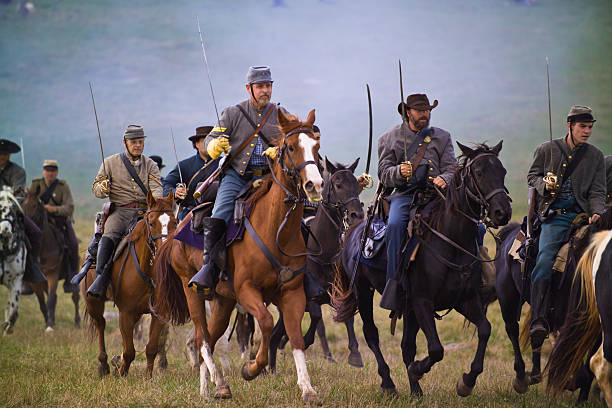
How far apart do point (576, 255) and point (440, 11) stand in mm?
59419

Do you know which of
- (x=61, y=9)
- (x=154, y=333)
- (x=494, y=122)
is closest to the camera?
(x=154, y=333)

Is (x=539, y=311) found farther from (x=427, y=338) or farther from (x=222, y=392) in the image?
(x=222, y=392)

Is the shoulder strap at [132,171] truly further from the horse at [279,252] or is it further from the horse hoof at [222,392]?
the horse hoof at [222,392]

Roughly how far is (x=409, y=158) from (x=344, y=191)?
139cm

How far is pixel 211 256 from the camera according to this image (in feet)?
26.0

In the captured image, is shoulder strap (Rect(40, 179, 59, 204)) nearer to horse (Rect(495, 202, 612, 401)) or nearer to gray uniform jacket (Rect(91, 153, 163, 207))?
gray uniform jacket (Rect(91, 153, 163, 207))

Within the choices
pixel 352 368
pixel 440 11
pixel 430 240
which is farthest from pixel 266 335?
pixel 440 11

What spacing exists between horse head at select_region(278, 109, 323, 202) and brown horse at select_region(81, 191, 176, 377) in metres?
3.28

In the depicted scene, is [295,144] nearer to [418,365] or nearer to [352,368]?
[418,365]

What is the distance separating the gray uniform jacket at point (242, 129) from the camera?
8242mm

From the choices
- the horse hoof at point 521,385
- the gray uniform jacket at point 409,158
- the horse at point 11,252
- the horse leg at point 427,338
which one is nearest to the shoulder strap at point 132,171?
the gray uniform jacket at point 409,158

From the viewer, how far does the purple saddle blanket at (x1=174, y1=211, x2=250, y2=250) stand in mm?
7875

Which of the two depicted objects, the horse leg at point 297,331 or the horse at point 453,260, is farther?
the horse at point 453,260

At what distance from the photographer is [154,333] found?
1028 centimetres
